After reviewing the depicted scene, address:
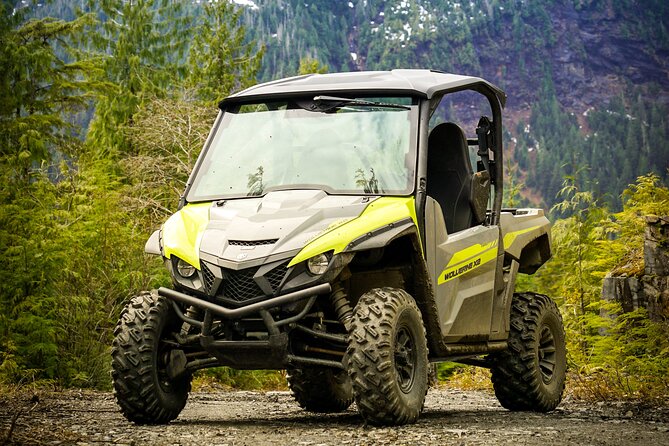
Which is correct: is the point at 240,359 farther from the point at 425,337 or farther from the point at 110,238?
the point at 110,238

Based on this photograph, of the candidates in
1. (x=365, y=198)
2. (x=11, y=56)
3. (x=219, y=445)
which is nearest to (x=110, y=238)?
(x=11, y=56)

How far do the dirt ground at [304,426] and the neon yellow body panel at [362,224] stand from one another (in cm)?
120

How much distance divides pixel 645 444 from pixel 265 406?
4579 mm

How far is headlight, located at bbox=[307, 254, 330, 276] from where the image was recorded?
7.21 meters

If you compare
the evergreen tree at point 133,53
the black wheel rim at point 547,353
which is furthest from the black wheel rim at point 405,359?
the evergreen tree at point 133,53

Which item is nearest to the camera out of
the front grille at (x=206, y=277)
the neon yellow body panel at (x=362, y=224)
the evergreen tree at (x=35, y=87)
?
the neon yellow body panel at (x=362, y=224)

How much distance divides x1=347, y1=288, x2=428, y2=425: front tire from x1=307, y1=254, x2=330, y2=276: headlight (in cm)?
37

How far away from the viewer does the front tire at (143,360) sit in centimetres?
774

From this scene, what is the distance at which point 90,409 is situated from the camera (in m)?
9.12

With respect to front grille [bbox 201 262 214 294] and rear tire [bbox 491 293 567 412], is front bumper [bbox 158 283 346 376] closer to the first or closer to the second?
front grille [bbox 201 262 214 294]

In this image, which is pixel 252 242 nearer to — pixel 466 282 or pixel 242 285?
pixel 242 285

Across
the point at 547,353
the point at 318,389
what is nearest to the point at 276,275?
the point at 318,389

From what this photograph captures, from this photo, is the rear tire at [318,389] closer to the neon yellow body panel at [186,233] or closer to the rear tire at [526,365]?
the rear tire at [526,365]

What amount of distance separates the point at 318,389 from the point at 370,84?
10.5 ft
